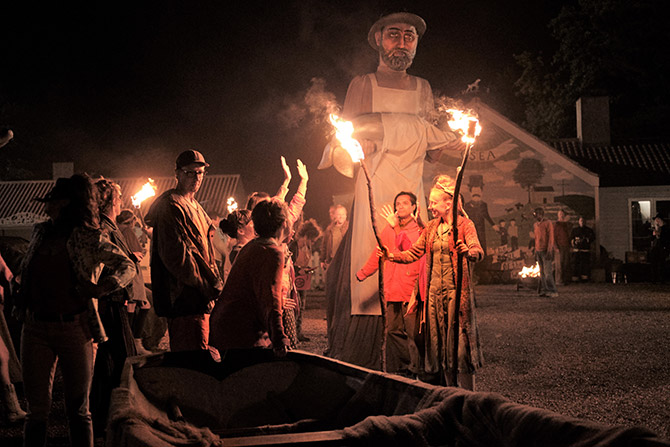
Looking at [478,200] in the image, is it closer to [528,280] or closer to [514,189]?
[514,189]

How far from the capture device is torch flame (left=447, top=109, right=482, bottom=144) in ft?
14.7

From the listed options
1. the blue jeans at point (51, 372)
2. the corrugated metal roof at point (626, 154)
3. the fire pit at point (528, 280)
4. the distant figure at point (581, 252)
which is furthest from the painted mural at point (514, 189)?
the blue jeans at point (51, 372)

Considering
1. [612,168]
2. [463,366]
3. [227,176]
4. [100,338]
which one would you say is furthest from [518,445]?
[227,176]

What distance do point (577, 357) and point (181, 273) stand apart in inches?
223

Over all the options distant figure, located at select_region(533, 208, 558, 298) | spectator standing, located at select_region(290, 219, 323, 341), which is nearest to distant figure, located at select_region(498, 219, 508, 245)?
distant figure, located at select_region(533, 208, 558, 298)

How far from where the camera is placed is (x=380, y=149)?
7078 millimetres

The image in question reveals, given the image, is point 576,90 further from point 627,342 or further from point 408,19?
point 408,19

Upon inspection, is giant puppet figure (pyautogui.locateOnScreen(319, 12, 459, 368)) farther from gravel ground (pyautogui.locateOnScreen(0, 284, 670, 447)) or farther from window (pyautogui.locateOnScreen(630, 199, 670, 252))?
window (pyautogui.locateOnScreen(630, 199, 670, 252))

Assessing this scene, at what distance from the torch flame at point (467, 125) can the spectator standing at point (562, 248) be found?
56.9ft

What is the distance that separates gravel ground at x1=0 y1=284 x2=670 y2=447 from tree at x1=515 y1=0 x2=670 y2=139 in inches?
1001

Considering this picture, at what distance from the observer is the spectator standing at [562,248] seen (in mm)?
21453

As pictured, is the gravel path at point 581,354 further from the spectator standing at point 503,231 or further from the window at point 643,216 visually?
the window at point 643,216

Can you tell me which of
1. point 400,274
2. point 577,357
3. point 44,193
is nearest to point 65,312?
point 400,274

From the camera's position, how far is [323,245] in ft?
38.3
